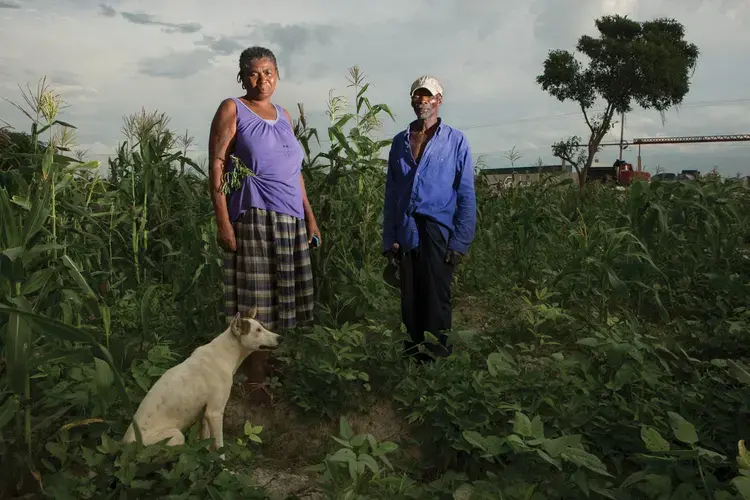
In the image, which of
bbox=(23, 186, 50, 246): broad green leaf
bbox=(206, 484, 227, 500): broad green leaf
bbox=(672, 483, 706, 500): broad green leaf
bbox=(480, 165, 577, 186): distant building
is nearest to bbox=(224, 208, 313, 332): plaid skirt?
bbox=(23, 186, 50, 246): broad green leaf

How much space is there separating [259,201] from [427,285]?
1146mm

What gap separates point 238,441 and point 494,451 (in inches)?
50.4

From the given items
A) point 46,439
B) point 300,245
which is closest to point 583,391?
point 300,245

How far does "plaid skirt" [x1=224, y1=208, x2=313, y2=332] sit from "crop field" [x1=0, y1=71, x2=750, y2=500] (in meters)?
0.27

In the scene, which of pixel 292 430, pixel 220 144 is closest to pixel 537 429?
pixel 292 430

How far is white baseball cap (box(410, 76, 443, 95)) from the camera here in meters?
3.79

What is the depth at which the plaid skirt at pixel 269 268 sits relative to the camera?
12.1 feet

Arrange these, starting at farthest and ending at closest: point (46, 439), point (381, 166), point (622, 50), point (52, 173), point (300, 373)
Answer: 1. point (622, 50)
2. point (381, 166)
3. point (300, 373)
4. point (52, 173)
5. point (46, 439)

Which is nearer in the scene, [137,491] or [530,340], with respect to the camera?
[137,491]

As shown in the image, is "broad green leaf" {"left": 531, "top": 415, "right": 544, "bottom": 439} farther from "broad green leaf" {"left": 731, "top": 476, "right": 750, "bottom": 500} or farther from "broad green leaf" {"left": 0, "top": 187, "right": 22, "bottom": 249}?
"broad green leaf" {"left": 0, "top": 187, "right": 22, "bottom": 249}

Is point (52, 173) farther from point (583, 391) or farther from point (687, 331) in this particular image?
point (687, 331)

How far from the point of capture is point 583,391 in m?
3.02

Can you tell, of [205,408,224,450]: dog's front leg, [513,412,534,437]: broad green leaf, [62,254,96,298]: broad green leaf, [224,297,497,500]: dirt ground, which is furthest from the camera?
[224,297,497,500]: dirt ground

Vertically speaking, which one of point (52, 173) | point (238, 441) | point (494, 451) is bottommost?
point (238, 441)
